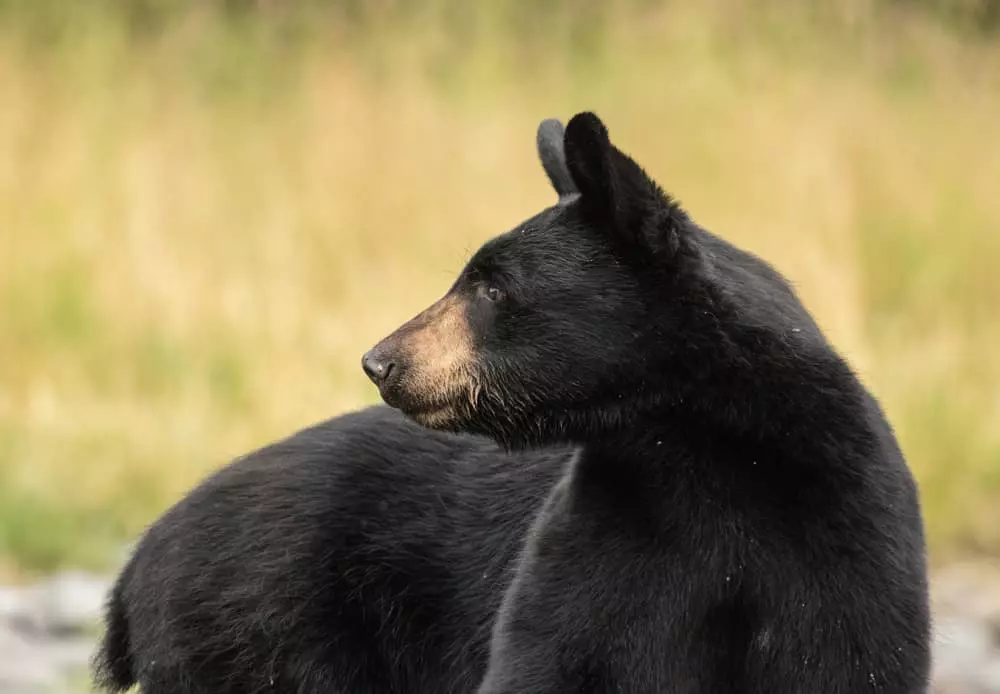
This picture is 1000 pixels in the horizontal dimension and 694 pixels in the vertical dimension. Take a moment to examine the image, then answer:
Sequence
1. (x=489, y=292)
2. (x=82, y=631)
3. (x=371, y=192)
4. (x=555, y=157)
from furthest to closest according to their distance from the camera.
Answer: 1. (x=371, y=192)
2. (x=82, y=631)
3. (x=555, y=157)
4. (x=489, y=292)

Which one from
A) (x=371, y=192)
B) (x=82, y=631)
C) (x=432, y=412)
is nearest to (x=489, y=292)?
(x=432, y=412)

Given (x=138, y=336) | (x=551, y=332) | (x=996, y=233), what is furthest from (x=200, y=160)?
(x=551, y=332)

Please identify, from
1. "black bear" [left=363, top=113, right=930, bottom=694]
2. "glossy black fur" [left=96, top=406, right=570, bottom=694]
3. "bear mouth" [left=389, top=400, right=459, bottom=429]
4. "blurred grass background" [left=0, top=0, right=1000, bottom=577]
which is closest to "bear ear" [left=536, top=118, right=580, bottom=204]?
"black bear" [left=363, top=113, right=930, bottom=694]

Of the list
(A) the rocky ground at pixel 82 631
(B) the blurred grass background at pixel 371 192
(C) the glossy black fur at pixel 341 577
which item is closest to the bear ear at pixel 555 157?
(C) the glossy black fur at pixel 341 577

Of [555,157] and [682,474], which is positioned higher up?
[555,157]

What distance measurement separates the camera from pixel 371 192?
848 centimetres

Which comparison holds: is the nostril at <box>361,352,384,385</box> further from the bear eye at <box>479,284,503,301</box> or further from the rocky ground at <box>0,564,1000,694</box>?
the rocky ground at <box>0,564,1000,694</box>

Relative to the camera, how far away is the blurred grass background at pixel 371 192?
6969mm

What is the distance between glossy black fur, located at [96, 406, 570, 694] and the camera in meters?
3.65

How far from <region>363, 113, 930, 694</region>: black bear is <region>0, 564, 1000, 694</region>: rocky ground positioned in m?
2.23

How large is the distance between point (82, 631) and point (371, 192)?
326 centimetres

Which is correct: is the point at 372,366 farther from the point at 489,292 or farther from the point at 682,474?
the point at 682,474

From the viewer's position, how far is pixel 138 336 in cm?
765

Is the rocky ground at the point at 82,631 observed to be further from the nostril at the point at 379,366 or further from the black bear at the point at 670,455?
the nostril at the point at 379,366
